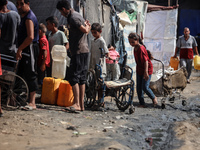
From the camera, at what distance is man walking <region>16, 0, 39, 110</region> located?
17.9 ft

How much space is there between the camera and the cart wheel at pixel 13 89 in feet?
18.6

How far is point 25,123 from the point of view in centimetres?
479

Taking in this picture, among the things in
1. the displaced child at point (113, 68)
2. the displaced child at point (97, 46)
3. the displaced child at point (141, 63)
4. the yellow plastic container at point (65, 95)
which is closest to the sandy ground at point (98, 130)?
the yellow plastic container at point (65, 95)

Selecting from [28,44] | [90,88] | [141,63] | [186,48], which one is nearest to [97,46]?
[90,88]

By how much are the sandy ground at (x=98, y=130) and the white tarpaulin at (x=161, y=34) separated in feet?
27.4

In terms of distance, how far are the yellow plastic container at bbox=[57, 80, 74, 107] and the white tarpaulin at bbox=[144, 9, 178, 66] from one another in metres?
9.03

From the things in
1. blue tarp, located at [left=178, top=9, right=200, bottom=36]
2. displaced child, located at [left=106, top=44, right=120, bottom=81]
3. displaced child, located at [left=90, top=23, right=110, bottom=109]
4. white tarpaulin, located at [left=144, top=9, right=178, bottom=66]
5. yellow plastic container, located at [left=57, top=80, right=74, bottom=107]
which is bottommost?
yellow plastic container, located at [left=57, top=80, right=74, bottom=107]

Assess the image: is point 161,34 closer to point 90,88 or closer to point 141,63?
point 141,63

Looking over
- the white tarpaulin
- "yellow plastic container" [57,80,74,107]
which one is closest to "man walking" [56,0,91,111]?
"yellow plastic container" [57,80,74,107]

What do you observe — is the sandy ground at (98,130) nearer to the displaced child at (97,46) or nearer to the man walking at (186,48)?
the displaced child at (97,46)

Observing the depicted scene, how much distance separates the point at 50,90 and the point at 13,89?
35.1 inches

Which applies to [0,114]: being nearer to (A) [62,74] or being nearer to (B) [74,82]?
(B) [74,82]

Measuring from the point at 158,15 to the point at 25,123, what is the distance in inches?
452

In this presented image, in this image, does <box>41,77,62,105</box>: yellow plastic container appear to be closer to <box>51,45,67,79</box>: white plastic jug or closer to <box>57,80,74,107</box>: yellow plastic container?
<box>57,80,74,107</box>: yellow plastic container
